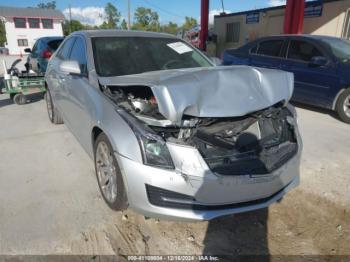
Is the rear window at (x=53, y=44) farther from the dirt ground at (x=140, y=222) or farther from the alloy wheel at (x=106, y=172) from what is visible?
the alloy wheel at (x=106, y=172)

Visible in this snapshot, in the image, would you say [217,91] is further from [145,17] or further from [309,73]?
[145,17]

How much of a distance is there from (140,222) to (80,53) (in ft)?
7.23

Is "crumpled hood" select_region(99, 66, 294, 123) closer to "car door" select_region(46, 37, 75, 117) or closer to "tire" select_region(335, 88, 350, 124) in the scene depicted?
"car door" select_region(46, 37, 75, 117)

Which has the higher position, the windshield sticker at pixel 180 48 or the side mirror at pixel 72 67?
the windshield sticker at pixel 180 48

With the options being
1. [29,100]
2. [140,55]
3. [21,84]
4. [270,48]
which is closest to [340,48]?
[270,48]

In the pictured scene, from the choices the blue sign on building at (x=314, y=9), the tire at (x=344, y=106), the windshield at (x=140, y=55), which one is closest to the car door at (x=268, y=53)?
the tire at (x=344, y=106)

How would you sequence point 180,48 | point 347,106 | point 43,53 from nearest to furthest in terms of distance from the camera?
point 180,48 → point 347,106 → point 43,53

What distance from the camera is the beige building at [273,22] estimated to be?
10.6 m

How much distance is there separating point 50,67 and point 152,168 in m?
3.66

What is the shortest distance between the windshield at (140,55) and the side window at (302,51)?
314 cm

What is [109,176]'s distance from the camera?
2.67m

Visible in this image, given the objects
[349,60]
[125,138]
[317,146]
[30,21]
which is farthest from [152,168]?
[30,21]

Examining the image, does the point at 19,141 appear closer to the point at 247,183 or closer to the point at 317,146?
the point at 247,183

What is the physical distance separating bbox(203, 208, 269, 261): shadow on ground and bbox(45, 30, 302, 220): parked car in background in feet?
0.94
